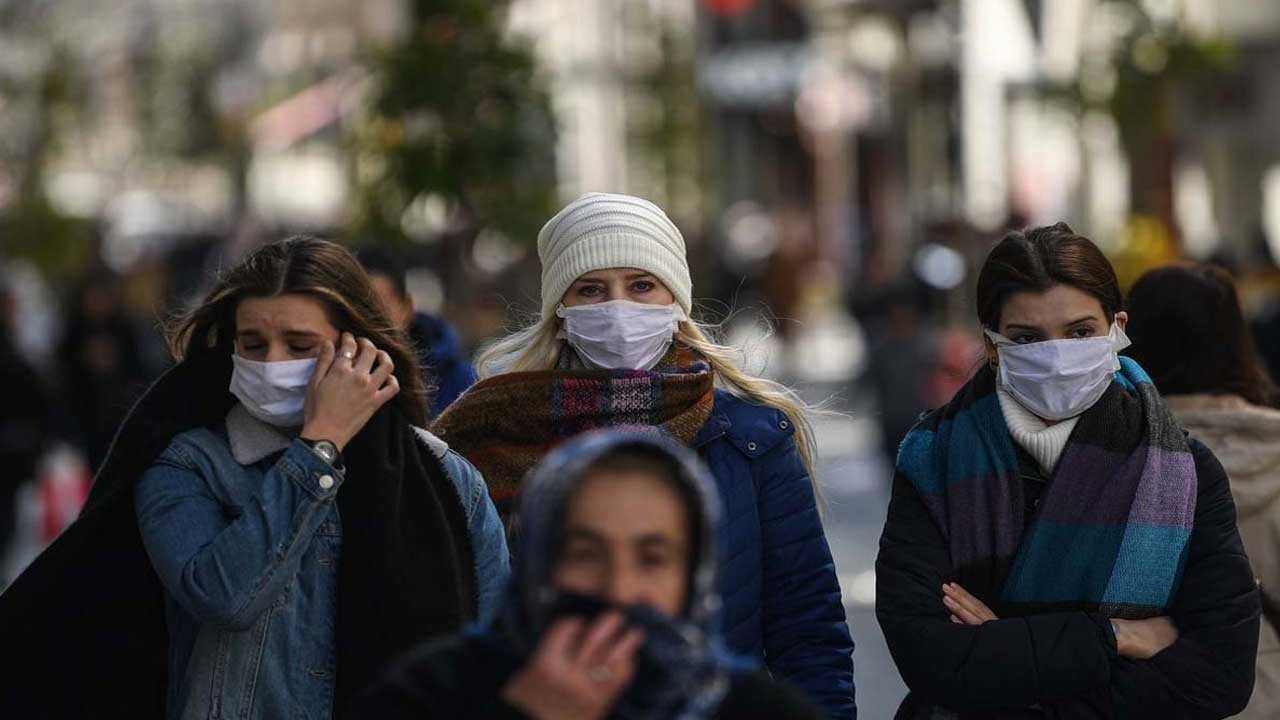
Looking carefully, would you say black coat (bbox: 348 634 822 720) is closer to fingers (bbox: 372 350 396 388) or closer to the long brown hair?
fingers (bbox: 372 350 396 388)

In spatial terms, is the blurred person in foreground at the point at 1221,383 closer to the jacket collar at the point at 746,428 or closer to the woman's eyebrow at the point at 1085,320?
the woman's eyebrow at the point at 1085,320

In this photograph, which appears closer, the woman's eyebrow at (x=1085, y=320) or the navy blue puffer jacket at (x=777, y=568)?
the woman's eyebrow at (x=1085, y=320)

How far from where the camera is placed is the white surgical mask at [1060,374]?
4.24 meters

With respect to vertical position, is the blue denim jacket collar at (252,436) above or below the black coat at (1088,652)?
above

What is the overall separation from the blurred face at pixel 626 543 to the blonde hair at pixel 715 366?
6.67 feet

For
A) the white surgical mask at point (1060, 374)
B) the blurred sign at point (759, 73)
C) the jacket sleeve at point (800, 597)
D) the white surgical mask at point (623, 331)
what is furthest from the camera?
the blurred sign at point (759, 73)

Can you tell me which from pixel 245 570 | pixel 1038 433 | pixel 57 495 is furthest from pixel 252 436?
pixel 57 495

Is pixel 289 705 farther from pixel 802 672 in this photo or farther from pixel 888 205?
pixel 888 205

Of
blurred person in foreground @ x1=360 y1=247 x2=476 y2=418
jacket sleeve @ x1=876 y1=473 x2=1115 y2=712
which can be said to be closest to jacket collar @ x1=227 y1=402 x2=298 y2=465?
jacket sleeve @ x1=876 y1=473 x2=1115 y2=712

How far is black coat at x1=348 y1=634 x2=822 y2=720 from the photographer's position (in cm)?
278

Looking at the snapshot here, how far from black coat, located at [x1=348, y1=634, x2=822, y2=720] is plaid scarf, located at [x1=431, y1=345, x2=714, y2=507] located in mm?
1723

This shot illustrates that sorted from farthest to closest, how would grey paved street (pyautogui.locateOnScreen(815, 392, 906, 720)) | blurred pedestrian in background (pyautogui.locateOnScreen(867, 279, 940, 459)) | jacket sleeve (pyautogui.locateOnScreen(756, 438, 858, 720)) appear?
blurred pedestrian in background (pyautogui.locateOnScreen(867, 279, 940, 459)) < grey paved street (pyautogui.locateOnScreen(815, 392, 906, 720)) < jacket sleeve (pyautogui.locateOnScreen(756, 438, 858, 720))

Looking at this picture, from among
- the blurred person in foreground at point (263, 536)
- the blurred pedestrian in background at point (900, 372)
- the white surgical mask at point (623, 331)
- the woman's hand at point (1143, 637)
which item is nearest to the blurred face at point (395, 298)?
the white surgical mask at point (623, 331)

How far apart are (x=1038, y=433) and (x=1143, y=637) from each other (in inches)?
16.8
